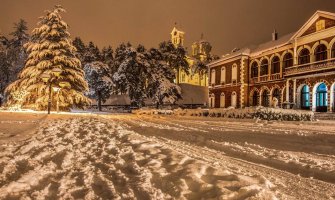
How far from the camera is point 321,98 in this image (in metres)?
26.0

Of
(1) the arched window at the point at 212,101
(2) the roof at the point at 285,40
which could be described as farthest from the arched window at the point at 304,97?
(1) the arched window at the point at 212,101

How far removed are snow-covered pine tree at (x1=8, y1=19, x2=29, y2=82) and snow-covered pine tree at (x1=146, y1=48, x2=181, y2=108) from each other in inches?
832

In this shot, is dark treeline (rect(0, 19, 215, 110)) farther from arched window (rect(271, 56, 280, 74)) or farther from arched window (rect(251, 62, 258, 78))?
arched window (rect(271, 56, 280, 74))

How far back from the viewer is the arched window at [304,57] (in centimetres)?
2756

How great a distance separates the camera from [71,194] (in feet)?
10.5

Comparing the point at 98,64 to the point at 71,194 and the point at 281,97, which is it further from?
the point at 71,194

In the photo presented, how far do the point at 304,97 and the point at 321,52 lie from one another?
4564mm

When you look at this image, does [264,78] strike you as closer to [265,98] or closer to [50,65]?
[265,98]

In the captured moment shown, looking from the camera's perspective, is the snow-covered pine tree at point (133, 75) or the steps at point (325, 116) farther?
the snow-covered pine tree at point (133, 75)

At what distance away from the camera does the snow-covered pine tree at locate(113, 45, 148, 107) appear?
47719mm

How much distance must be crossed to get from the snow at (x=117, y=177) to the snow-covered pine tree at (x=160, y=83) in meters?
40.9

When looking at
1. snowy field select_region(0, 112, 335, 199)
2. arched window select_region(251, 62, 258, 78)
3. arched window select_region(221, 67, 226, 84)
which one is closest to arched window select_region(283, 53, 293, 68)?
arched window select_region(251, 62, 258, 78)

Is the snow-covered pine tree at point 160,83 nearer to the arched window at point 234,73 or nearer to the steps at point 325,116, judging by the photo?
the arched window at point 234,73

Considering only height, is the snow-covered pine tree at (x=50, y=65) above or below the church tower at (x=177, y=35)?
below
